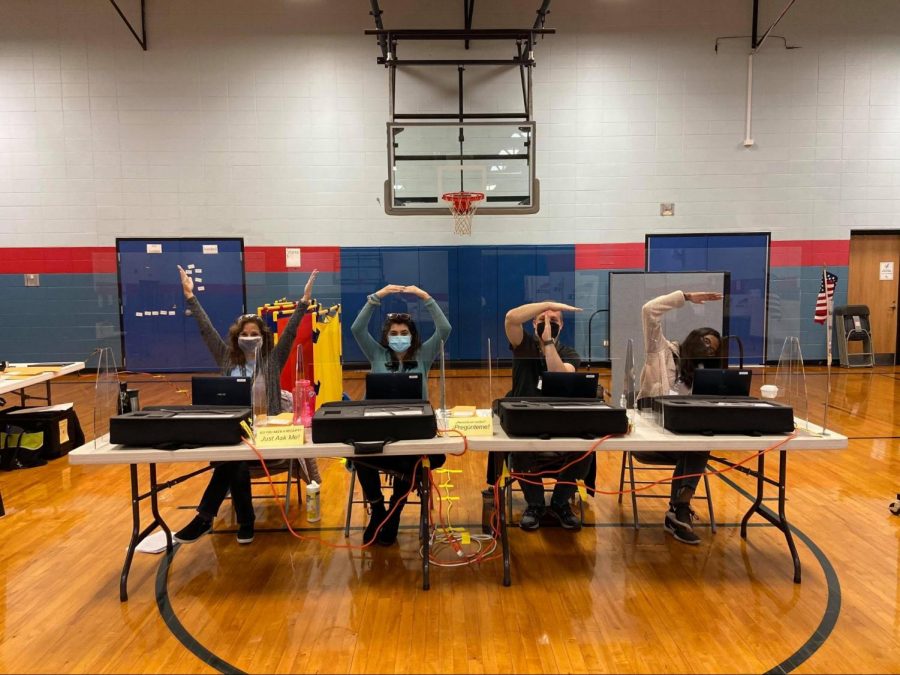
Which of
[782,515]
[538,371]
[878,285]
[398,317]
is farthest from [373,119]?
[878,285]

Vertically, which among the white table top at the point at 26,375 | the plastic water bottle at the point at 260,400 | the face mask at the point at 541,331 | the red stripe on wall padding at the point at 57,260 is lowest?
the white table top at the point at 26,375

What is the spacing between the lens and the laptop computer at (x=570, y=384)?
2.60 metres

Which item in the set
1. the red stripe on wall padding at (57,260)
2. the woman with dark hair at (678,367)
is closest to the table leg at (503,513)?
the woman with dark hair at (678,367)

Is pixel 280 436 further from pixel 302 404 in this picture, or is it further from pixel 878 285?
pixel 878 285

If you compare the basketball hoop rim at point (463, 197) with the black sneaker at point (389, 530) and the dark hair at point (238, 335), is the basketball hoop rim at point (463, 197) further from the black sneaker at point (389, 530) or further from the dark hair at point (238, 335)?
the black sneaker at point (389, 530)

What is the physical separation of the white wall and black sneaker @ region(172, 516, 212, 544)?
4.87 meters

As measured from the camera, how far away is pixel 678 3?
684cm

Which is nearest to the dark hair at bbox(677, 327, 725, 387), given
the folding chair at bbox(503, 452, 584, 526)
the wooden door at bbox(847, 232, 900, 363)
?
the folding chair at bbox(503, 452, 584, 526)

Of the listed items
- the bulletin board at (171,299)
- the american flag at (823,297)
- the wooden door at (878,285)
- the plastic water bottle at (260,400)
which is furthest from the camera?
the wooden door at (878,285)

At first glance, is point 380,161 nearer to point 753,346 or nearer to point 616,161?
point 616,161

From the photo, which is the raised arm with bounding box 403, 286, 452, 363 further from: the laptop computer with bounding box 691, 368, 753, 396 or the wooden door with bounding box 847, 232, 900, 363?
the wooden door with bounding box 847, 232, 900, 363

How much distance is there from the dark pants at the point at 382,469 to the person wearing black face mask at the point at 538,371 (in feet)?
1.45

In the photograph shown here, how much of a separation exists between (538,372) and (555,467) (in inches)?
19.2

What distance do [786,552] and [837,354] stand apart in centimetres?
607
